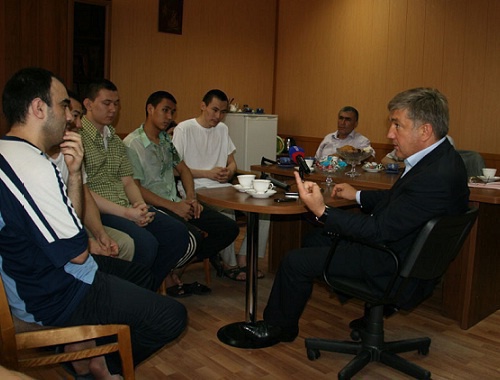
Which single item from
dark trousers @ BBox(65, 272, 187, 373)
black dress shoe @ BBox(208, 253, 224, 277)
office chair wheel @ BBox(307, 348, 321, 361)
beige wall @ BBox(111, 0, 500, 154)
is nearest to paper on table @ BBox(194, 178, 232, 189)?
black dress shoe @ BBox(208, 253, 224, 277)

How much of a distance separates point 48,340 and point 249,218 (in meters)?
1.33

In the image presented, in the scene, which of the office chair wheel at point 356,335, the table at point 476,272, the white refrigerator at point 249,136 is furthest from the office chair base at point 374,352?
Result: the white refrigerator at point 249,136

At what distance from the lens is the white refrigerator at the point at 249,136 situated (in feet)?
20.0

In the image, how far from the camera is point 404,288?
2262 millimetres

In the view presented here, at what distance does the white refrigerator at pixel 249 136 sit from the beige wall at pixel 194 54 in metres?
0.58

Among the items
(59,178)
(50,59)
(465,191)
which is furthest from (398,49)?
(59,178)

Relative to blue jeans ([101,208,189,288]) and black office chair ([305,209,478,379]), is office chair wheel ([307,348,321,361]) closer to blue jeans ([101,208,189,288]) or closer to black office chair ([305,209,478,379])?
black office chair ([305,209,478,379])

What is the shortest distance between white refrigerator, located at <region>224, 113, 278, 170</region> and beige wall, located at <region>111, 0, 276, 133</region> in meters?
0.58

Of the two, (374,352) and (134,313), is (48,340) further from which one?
(374,352)

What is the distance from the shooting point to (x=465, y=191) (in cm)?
234

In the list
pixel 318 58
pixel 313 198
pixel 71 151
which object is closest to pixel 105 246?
pixel 71 151

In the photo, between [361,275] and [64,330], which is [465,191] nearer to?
[361,275]

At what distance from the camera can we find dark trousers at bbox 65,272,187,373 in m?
1.85

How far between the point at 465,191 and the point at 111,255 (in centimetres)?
162
